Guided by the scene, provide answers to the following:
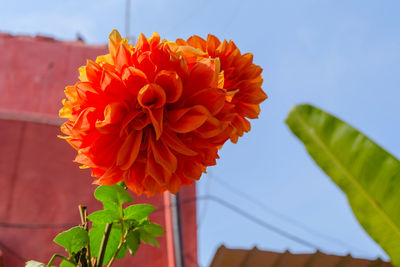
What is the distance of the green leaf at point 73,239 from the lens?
50cm

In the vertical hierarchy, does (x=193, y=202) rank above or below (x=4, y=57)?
below

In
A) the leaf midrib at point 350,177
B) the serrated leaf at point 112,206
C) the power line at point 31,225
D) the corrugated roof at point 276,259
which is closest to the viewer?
the leaf midrib at point 350,177

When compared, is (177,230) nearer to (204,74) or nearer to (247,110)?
(247,110)

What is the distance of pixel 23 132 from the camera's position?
3.08 meters

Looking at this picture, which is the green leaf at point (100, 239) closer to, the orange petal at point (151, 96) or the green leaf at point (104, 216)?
the green leaf at point (104, 216)

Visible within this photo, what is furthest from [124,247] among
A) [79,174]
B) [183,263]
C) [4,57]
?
[4,57]

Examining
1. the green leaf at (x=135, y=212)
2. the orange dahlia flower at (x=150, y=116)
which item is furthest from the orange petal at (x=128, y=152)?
the green leaf at (x=135, y=212)

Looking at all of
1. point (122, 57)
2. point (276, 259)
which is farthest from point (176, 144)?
point (276, 259)

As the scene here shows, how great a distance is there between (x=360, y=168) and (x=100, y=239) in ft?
1.16

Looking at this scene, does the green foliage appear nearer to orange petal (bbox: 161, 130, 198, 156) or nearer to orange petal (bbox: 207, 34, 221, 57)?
orange petal (bbox: 161, 130, 198, 156)

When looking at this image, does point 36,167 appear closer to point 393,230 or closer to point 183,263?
point 183,263

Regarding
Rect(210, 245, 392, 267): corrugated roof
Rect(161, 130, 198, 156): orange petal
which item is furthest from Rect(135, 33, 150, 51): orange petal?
Rect(210, 245, 392, 267): corrugated roof

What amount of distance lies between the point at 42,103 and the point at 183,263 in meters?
2.21

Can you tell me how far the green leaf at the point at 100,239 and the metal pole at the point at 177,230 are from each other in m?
2.32
